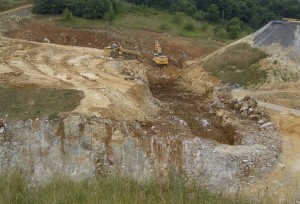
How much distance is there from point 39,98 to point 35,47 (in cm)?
1407

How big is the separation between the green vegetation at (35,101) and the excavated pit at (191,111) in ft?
16.0

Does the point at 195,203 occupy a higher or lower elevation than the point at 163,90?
higher

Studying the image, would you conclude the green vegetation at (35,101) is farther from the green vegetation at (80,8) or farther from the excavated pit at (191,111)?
the green vegetation at (80,8)

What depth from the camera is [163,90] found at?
2647cm

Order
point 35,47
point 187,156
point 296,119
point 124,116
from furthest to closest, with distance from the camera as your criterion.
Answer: point 35,47 → point 296,119 → point 124,116 → point 187,156

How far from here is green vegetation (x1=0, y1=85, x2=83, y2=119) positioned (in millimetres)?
16062

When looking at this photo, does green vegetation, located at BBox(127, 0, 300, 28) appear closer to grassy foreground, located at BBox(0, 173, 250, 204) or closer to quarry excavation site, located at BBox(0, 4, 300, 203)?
quarry excavation site, located at BBox(0, 4, 300, 203)

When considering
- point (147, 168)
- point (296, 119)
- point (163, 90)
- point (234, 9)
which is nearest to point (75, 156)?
point (147, 168)

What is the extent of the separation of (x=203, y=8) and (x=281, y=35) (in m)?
37.7

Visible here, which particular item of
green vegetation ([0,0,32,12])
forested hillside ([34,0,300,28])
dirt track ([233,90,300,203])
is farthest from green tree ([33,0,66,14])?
dirt track ([233,90,300,203])

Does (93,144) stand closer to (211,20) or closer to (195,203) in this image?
(195,203)

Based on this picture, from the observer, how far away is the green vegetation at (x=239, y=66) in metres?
25.0

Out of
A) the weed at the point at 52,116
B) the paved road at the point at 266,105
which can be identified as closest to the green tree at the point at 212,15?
the paved road at the point at 266,105

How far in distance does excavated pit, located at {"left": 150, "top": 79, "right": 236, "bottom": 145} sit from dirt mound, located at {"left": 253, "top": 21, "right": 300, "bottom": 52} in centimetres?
687
